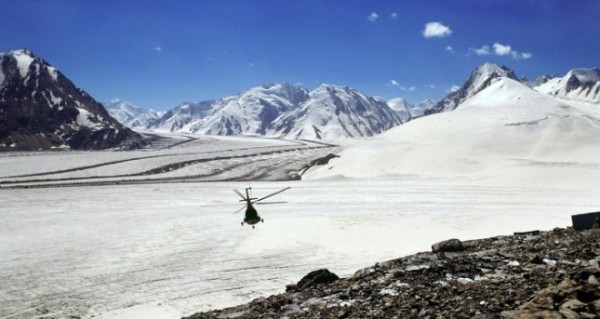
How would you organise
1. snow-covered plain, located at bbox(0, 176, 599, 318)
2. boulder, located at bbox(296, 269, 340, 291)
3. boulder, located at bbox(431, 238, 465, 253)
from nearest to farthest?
boulder, located at bbox(296, 269, 340, 291), boulder, located at bbox(431, 238, 465, 253), snow-covered plain, located at bbox(0, 176, 599, 318)

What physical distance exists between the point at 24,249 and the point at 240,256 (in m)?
15.4

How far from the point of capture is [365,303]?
532 inches

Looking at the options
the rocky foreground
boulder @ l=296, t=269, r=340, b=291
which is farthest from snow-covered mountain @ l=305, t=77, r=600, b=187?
boulder @ l=296, t=269, r=340, b=291

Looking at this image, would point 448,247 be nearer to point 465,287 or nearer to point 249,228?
point 465,287

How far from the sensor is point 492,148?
3430 inches

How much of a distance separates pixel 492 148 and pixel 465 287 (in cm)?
8072

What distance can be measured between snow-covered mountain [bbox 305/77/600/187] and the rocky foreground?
47948mm

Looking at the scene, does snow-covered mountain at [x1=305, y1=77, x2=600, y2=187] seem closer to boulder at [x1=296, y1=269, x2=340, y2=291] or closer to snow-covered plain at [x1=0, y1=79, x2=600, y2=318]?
snow-covered plain at [x1=0, y1=79, x2=600, y2=318]

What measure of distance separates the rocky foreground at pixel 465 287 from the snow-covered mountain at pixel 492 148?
47.9 m

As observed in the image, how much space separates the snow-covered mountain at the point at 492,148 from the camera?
6911cm

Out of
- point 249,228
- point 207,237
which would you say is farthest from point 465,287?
point 249,228

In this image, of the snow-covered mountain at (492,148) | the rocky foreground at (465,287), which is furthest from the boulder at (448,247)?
the snow-covered mountain at (492,148)

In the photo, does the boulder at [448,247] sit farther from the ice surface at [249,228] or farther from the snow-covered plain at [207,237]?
the snow-covered plain at [207,237]

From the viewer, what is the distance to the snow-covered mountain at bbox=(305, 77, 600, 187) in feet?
227
